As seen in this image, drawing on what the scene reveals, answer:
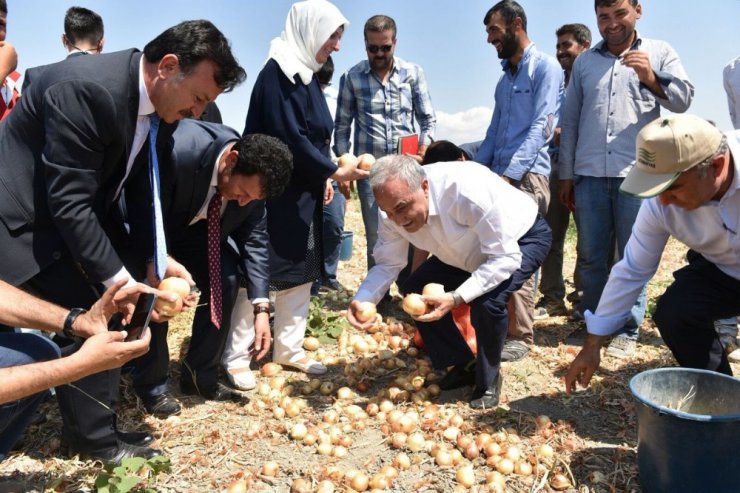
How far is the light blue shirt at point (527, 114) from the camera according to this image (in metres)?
4.48

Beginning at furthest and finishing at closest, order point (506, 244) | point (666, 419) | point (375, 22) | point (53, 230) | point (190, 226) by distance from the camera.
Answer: point (375, 22) → point (190, 226) → point (506, 244) → point (53, 230) → point (666, 419)

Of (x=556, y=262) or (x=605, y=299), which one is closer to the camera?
(x=605, y=299)

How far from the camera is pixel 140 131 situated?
2.63 metres

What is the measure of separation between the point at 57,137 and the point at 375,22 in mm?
3439

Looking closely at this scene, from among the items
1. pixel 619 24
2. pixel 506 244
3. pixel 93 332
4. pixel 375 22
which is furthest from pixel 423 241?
pixel 375 22

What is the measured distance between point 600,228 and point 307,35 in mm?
2451

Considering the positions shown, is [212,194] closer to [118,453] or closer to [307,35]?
[307,35]

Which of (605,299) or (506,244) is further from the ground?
(506,244)

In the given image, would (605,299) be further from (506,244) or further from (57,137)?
(57,137)

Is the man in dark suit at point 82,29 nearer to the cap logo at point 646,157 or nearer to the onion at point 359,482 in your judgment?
the onion at point 359,482

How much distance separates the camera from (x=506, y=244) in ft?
10.8

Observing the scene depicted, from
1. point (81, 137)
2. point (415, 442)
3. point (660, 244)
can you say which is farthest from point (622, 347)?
point (81, 137)

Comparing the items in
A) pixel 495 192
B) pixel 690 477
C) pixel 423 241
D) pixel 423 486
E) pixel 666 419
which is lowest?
pixel 423 486

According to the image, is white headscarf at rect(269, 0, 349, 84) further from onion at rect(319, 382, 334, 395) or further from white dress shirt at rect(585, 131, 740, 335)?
white dress shirt at rect(585, 131, 740, 335)
